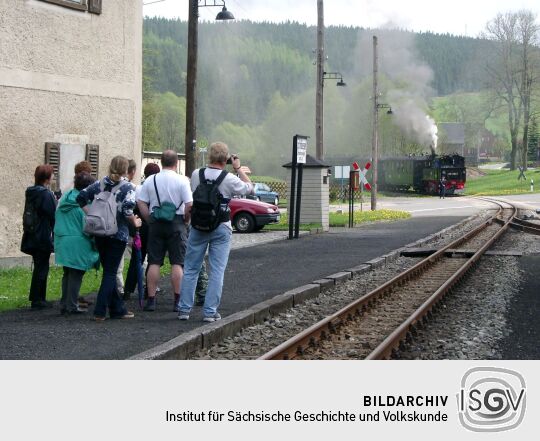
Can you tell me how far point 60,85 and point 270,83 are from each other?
134 metres

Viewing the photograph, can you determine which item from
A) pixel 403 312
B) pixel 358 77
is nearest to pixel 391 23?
pixel 358 77

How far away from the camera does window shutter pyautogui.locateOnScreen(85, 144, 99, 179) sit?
17.9 meters

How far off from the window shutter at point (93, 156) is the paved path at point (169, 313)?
9.45 feet

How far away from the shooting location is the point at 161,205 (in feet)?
35.8

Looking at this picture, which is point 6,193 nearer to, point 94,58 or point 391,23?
point 94,58

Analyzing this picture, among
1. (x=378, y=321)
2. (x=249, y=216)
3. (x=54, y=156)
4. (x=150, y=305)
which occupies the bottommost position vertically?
(x=378, y=321)

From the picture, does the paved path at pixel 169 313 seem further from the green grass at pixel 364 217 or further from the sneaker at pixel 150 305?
the green grass at pixel 364 217

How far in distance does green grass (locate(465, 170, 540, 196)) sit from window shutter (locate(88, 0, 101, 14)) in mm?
58018

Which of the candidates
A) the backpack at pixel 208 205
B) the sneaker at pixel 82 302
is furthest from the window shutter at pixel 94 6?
the backpack at pixel 208 205

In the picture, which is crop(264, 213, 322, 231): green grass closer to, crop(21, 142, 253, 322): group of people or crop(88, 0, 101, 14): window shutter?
crop(88, 0, 101, 14): window shutter

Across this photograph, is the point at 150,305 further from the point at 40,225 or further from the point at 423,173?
the point at 423,173

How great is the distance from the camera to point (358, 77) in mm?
103250

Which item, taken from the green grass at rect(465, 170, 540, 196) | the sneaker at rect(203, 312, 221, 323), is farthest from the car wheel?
the green grass at rect(465, 170, 540, 196)

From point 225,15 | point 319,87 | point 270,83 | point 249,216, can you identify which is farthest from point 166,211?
point 270,83
